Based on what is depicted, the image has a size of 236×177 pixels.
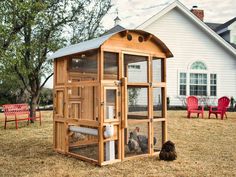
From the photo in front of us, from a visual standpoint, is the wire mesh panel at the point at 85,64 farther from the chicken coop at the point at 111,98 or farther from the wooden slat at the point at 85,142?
the wooden slat at the point at 85,142

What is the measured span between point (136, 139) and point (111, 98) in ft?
3.68

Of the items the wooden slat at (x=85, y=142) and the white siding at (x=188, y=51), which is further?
the white siding at (x=188, y=51)

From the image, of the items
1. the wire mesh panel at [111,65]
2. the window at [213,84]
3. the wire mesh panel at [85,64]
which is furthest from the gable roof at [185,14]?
the wire mesh panel at [111,65]

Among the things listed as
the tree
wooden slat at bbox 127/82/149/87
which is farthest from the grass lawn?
the tree

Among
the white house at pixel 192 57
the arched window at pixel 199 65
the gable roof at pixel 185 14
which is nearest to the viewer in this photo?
the gable roof at pixel 185 14

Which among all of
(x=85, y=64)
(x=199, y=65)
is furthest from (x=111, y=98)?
(x=199, y=65)

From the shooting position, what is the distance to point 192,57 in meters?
19.7

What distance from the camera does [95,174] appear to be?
500cm

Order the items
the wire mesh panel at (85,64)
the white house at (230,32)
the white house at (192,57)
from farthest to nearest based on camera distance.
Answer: the white house at (230,32) → the white house at (192,57) → the wire mesh panel at (85,64)

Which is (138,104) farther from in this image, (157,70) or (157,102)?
(157,70)

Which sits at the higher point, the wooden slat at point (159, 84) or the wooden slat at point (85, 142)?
the wooden slat at point (159, 84)

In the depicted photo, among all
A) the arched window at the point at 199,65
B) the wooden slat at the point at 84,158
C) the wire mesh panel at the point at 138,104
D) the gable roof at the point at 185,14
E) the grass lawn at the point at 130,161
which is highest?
the gable roof at the point at 185,14

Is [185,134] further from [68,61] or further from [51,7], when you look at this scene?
[51,7]

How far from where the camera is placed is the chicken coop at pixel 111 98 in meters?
5.60
